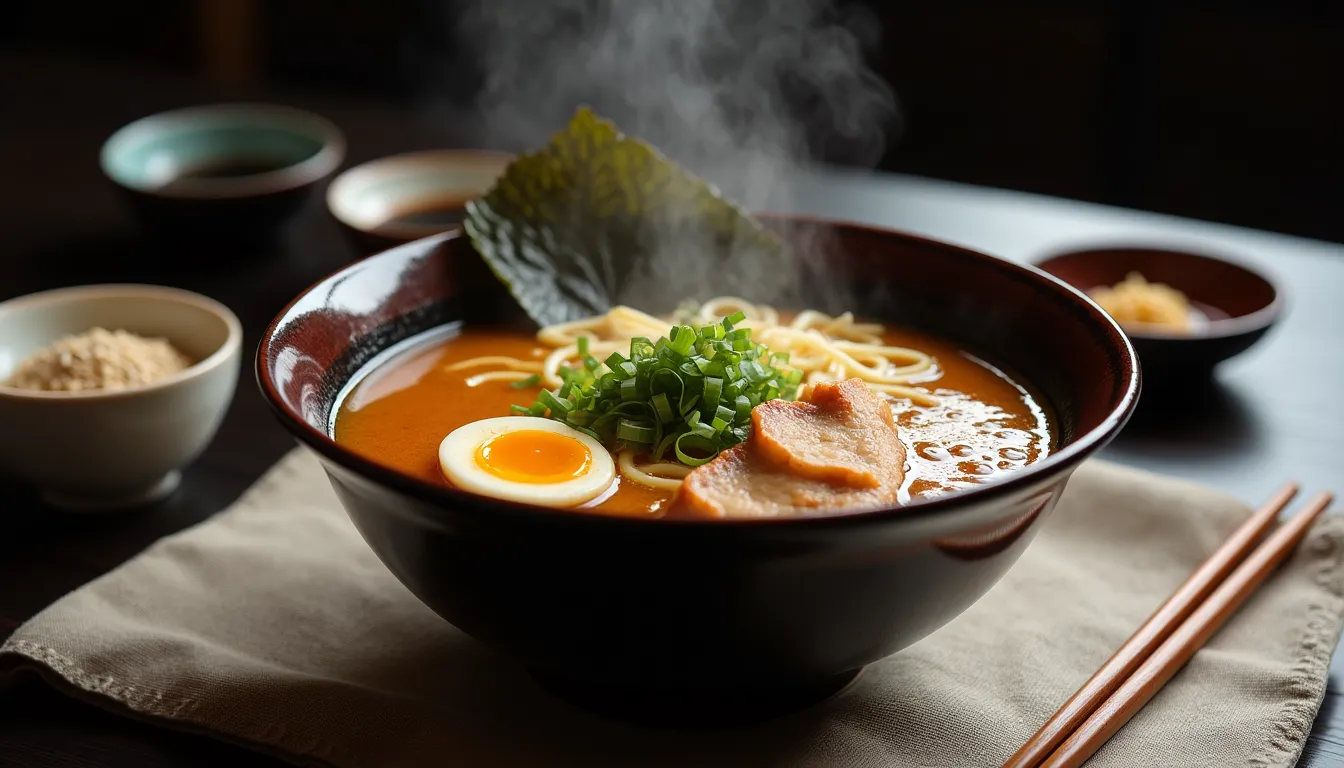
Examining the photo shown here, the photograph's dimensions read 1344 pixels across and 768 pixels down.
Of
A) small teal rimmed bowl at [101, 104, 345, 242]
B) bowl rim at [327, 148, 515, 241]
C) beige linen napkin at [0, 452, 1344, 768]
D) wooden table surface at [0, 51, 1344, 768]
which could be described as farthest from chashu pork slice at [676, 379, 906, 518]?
small teal rimmed bowl at [101, 104, 345, 242]

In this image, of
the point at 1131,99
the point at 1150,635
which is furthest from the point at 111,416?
the point at 1131,99

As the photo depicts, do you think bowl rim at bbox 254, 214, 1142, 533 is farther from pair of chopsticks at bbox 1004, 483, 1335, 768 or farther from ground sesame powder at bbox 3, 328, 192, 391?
ground sesame powder at bbox 3, 328, 192, 391

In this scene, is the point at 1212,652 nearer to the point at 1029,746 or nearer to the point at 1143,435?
the point at 1029,746

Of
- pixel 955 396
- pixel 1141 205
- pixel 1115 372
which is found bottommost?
pixel 1141 205

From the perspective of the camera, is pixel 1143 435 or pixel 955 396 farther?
pixel 1143 435

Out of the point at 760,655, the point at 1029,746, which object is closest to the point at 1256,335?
the point at 1029,746

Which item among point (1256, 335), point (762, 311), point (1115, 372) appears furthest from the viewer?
point (1256, 335)
